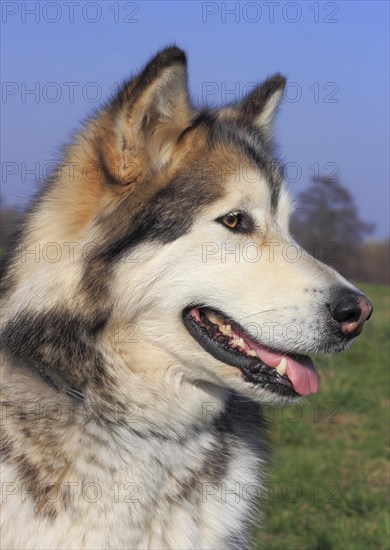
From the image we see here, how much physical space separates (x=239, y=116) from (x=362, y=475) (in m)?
3.14

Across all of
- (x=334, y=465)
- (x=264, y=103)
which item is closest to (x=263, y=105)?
(x=264, y=103)

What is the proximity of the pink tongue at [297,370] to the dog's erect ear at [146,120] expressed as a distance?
82cm

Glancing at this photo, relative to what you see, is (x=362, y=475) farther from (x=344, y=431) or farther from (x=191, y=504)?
(x=191, y=504)

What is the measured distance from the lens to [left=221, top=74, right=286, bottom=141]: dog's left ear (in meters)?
3.83

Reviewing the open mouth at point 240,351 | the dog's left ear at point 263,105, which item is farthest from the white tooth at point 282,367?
the dog's left ear at point 263,105

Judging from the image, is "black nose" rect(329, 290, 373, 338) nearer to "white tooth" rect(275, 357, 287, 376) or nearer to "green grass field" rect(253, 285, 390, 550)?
"white tooth" rect(275, 357, 287, 376)

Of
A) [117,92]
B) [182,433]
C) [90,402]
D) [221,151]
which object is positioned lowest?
[182,433]

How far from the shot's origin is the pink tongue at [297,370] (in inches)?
125

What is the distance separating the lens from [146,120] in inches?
120

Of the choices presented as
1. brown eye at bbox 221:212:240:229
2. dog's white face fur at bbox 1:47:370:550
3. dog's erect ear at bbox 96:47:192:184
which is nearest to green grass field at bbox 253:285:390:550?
dog's white face fur at bbox 1:47:370:550

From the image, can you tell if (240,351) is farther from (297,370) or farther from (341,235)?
(341,235)

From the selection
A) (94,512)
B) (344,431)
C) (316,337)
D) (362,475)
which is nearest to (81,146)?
(316,337)

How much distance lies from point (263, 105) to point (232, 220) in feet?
3.08

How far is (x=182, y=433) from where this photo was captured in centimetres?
320
